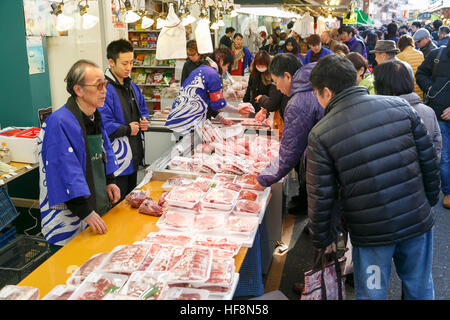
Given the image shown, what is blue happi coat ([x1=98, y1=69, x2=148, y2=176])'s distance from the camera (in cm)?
389

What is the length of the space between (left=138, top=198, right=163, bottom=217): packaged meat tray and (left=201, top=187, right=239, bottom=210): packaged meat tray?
0.33m

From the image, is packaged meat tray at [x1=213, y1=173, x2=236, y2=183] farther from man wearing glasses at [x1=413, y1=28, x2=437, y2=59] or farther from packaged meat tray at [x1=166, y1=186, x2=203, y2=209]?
man wearing glasses at [x1=413, y1=28, x2=437, y2=59]

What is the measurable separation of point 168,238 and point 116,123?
5.32ft

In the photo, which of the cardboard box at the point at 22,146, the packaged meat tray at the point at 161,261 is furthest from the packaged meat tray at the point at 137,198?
the cardboard box at the point at 22,146

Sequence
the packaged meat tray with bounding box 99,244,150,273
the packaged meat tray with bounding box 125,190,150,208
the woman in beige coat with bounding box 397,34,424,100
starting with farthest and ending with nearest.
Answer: the woman in beige coat with bounding box 397,34,424,100
the packaged meat tray with bounding box 125,190,150,208
the packaged meat tray with bounding box 99,244,150,273

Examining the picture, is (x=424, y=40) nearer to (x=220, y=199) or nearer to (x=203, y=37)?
(x=203, y=37)

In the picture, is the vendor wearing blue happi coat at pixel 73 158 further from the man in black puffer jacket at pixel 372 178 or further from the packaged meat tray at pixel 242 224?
the man in black puffer jacket at pixel 372 178

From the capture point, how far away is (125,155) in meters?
4.11

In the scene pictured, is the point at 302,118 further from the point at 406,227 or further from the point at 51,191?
the point at 51,191

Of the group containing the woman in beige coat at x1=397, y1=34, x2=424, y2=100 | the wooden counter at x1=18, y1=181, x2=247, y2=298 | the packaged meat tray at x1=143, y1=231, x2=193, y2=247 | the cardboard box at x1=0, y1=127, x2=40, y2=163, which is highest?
the woman in beige coat at x1=397, y1=34, x2=424, y2=100

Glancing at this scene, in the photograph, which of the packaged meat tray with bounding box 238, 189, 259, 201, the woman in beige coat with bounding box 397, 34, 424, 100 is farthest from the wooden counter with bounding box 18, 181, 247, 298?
the woman in beige coat with bounding box 397, 34, 424, 100

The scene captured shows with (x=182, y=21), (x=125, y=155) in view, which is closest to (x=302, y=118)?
(x=125, y=155)
